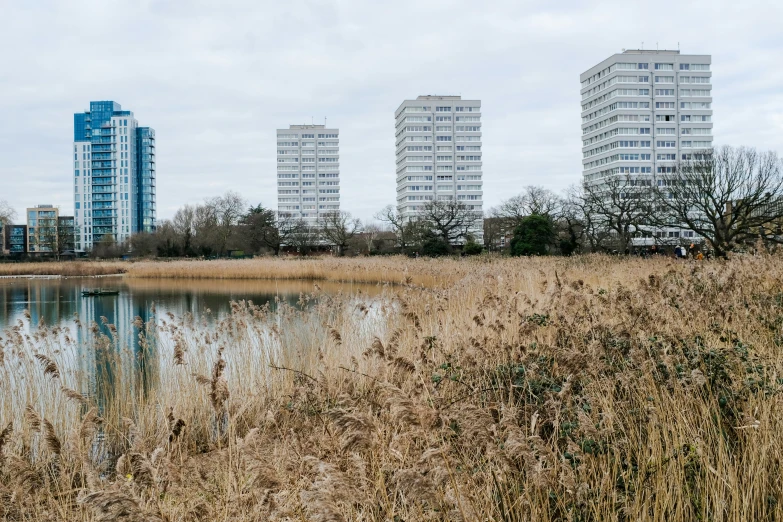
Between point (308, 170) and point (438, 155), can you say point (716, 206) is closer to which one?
point (438, 155)

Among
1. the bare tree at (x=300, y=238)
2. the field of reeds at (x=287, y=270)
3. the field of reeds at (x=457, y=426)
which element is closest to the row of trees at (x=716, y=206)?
the field of reeds at (x=287, y=270)

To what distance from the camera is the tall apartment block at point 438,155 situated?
118 metres

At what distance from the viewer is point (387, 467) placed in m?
3.31

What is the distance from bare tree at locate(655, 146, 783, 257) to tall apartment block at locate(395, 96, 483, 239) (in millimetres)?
85919

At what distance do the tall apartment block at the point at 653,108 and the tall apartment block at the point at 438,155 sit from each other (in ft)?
94.8

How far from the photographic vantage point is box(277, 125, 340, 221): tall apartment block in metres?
132

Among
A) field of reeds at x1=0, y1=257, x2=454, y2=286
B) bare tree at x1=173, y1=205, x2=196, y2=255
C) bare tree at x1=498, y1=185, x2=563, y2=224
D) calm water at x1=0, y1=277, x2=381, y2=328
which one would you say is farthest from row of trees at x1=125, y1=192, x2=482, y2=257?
calm water at x1=0, y1=277, x2=381, y2=328

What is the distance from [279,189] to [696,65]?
273 ft

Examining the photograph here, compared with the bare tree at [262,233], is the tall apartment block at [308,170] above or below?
above

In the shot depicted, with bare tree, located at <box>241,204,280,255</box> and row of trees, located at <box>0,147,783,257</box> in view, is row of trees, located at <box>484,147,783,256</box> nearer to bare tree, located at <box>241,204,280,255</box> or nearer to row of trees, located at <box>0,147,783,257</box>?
row of trees, located at <box>0,147,783,257</box>

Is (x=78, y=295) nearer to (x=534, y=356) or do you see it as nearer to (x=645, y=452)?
(x=534, y=356)

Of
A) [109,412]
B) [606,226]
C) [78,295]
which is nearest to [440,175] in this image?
[606,226]

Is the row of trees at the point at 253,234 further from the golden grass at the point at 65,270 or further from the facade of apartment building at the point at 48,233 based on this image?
the golden grass at the point at 65,270

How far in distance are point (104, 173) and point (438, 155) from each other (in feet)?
218
